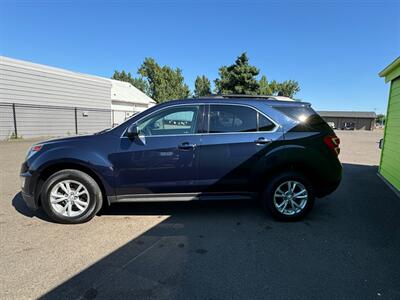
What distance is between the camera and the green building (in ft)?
20.3

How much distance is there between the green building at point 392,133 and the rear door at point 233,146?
409 centimetres

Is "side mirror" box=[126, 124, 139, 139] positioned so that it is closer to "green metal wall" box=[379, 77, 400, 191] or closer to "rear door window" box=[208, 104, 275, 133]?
"rear door window" box=[208, 104, 275, 133]

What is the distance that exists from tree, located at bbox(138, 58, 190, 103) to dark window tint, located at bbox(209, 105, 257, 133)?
4060cm

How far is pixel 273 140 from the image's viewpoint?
3898 millimetres

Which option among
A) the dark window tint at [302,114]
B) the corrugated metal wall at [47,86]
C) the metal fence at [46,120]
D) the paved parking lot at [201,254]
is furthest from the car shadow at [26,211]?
the corrugated metal wall at [47,86]

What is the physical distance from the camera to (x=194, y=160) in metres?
3.84

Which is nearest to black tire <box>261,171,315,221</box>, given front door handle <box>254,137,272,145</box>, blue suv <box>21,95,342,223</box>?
blue suv <box>21,95,342,223</box>

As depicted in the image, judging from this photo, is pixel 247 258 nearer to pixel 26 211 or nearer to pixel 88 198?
pixel 88 198

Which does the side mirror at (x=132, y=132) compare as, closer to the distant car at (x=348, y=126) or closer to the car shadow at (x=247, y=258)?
the car shadow at (x=247, y=258)

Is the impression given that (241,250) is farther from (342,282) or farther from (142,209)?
(142,209)

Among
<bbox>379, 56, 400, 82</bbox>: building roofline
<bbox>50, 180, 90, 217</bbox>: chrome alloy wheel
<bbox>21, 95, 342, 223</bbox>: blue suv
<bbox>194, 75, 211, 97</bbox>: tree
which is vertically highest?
<bbox>194, 75, 211, 97</bbox>: tree

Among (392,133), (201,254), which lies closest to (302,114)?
(201,254)

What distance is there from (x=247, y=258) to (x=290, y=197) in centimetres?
142

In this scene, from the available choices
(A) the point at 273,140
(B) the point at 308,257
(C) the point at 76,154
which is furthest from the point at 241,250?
(C) the point at 76,154
